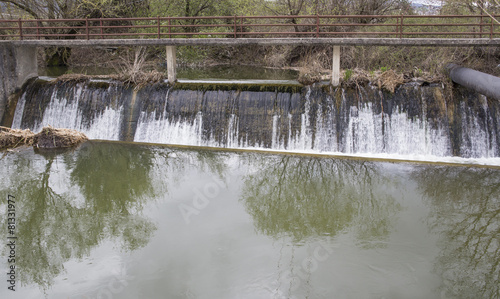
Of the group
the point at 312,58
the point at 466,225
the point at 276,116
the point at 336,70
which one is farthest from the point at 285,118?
the point at 466,225

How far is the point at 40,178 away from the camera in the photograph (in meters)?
10.9

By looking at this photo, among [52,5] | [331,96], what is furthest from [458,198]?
[52,5]

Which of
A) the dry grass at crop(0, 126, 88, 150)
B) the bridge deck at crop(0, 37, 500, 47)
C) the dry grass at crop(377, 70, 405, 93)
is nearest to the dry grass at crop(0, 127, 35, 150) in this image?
the dry grass at crop(0, 126, 88, 150)

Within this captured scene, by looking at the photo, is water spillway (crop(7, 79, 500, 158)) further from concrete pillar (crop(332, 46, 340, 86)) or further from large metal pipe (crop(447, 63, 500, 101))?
large metal pipe (crop(447, 63, 500, 101))

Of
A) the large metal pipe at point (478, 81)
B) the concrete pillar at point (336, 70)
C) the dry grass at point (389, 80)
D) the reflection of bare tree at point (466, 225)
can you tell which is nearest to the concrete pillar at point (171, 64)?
the concrete pillar at point (336, 70)

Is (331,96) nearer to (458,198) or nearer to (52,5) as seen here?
(458,198)

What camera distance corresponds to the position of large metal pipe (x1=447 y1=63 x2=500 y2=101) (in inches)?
410

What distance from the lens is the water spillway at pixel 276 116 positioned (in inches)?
475

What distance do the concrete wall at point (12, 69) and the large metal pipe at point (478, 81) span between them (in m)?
13.3

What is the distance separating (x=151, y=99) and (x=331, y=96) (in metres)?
5.46

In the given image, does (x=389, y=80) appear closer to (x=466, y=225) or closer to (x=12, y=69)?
(x=466, y=225)

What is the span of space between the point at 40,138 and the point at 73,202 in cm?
449

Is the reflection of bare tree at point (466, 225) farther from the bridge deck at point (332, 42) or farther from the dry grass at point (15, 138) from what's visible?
the dry grass at point (15, 138)

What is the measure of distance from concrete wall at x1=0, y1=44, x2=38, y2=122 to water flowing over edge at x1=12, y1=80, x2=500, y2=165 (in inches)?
16.4
